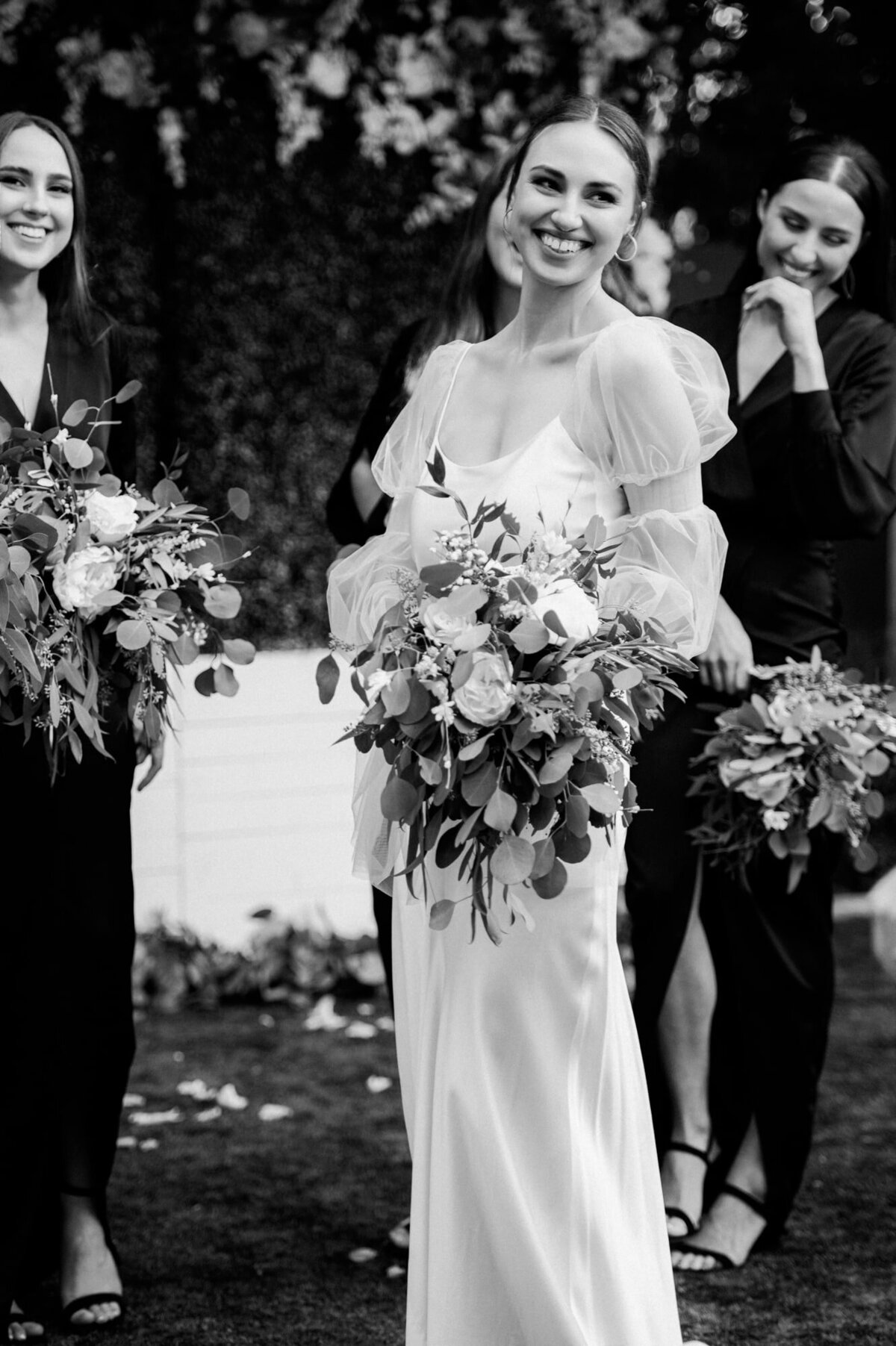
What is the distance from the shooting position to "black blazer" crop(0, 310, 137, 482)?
3.37m

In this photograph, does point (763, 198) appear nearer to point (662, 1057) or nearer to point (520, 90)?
point (662, 1057)

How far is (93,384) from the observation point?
3.48 metres

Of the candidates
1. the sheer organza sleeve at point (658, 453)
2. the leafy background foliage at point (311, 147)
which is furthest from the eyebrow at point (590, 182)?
the leafy background foliage at point (311, 147)

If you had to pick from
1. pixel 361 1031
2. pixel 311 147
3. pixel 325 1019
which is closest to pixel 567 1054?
pixel 361 1031

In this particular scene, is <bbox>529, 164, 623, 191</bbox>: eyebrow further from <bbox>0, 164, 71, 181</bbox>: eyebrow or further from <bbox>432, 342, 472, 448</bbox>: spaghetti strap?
<bbox>0, 164, 71, 181</bbox>: eyebrow

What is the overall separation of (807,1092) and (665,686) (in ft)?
4.86

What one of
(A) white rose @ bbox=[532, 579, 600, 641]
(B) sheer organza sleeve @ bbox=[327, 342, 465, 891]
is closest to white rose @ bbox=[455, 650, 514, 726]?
(A) white rose @ bbox=[532, 579, 600, 641]

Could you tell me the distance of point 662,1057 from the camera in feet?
12.6

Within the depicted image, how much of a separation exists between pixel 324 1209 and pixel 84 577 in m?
1.76

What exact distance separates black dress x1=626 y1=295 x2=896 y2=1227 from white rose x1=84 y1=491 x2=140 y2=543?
1.28m

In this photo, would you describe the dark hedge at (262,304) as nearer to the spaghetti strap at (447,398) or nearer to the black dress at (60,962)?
the black dress at (60,962)

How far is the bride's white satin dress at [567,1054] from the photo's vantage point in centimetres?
262

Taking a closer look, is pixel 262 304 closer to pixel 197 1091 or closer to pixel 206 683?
pixel 197 1091

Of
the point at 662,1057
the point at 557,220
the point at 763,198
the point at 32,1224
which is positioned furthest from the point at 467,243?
the point at 32,1224
